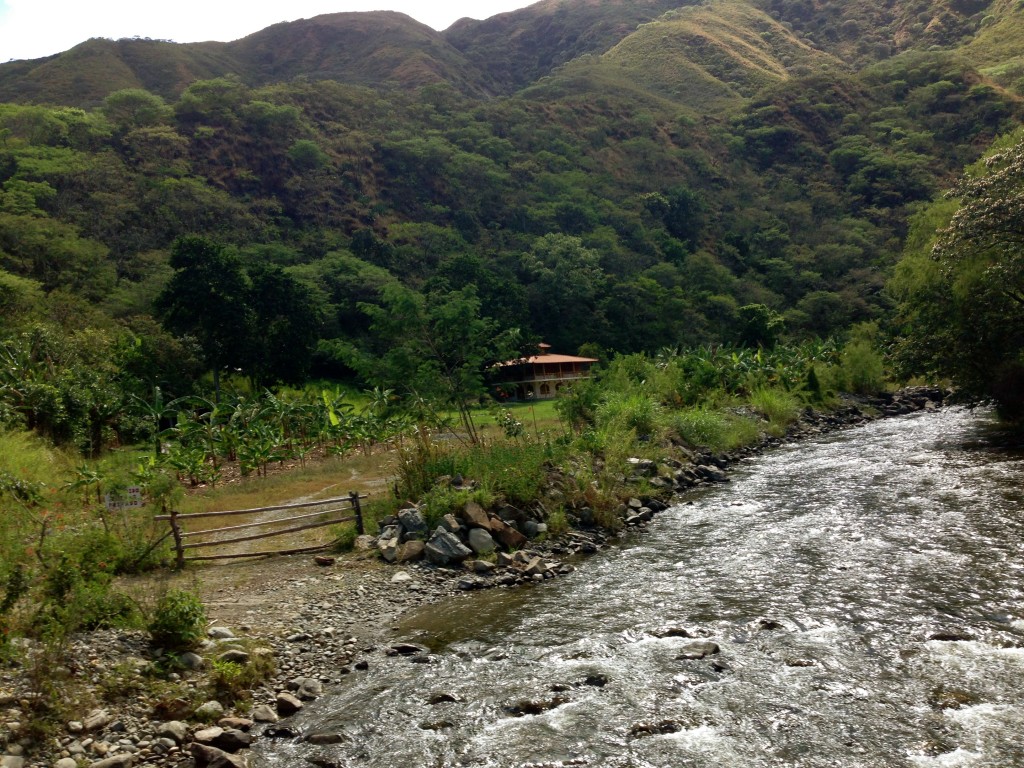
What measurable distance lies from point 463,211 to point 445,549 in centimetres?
6170

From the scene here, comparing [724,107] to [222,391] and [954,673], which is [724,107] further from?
[954,673]

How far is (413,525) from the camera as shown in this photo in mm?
13812

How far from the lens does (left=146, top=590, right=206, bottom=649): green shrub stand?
8953 millimetres

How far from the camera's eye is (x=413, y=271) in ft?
196

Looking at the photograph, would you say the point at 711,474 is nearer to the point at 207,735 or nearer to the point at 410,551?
the point at 410,551

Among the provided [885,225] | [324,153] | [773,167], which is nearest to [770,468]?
[885,225]

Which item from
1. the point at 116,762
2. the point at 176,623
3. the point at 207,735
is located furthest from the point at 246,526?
the point at 116,762

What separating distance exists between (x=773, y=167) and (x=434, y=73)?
77.1 meters

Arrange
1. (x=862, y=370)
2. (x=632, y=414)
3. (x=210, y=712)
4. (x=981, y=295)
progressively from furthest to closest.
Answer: (x=862, y=370) → (x=632, y=414) → (x=981, y=295) → (x=210, y=712)

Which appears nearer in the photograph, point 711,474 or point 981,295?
point 711,474

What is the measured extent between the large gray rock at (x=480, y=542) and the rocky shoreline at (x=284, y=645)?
0.02 m

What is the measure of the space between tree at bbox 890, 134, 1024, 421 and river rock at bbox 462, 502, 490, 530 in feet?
48.5

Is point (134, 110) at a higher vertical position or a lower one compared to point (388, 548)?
higher

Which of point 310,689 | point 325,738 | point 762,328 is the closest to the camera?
point 325,738
